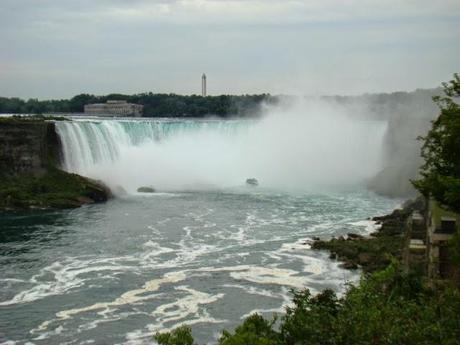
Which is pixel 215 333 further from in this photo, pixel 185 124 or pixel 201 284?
pixel 185 124

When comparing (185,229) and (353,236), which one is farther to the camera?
(185,229)

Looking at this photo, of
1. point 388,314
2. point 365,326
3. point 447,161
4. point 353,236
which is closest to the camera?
point 365,326

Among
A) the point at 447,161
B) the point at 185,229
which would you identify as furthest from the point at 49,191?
the point at 447,161

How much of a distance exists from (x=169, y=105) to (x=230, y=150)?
34196 millimetres

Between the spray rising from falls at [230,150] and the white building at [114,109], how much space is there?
3213 cm

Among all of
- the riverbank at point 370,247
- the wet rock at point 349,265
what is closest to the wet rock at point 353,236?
the riverbank at point 370,247

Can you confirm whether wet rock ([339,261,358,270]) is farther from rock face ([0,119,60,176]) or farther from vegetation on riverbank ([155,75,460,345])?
rock face ([0,119,60,176])

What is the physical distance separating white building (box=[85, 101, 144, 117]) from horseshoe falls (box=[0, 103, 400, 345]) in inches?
1407

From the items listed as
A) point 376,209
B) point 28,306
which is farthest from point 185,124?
point 28,306

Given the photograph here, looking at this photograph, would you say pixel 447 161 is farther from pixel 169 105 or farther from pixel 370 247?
pixel 169 105

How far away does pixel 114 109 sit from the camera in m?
88.7

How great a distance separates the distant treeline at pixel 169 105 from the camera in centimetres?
7969

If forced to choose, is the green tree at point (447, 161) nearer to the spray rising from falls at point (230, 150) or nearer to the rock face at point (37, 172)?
the rock face at point (37, 172)

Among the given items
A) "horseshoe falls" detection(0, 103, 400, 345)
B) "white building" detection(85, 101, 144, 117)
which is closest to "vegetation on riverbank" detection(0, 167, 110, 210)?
"horseshoe falls" detection(0, 103, 400, 345)
